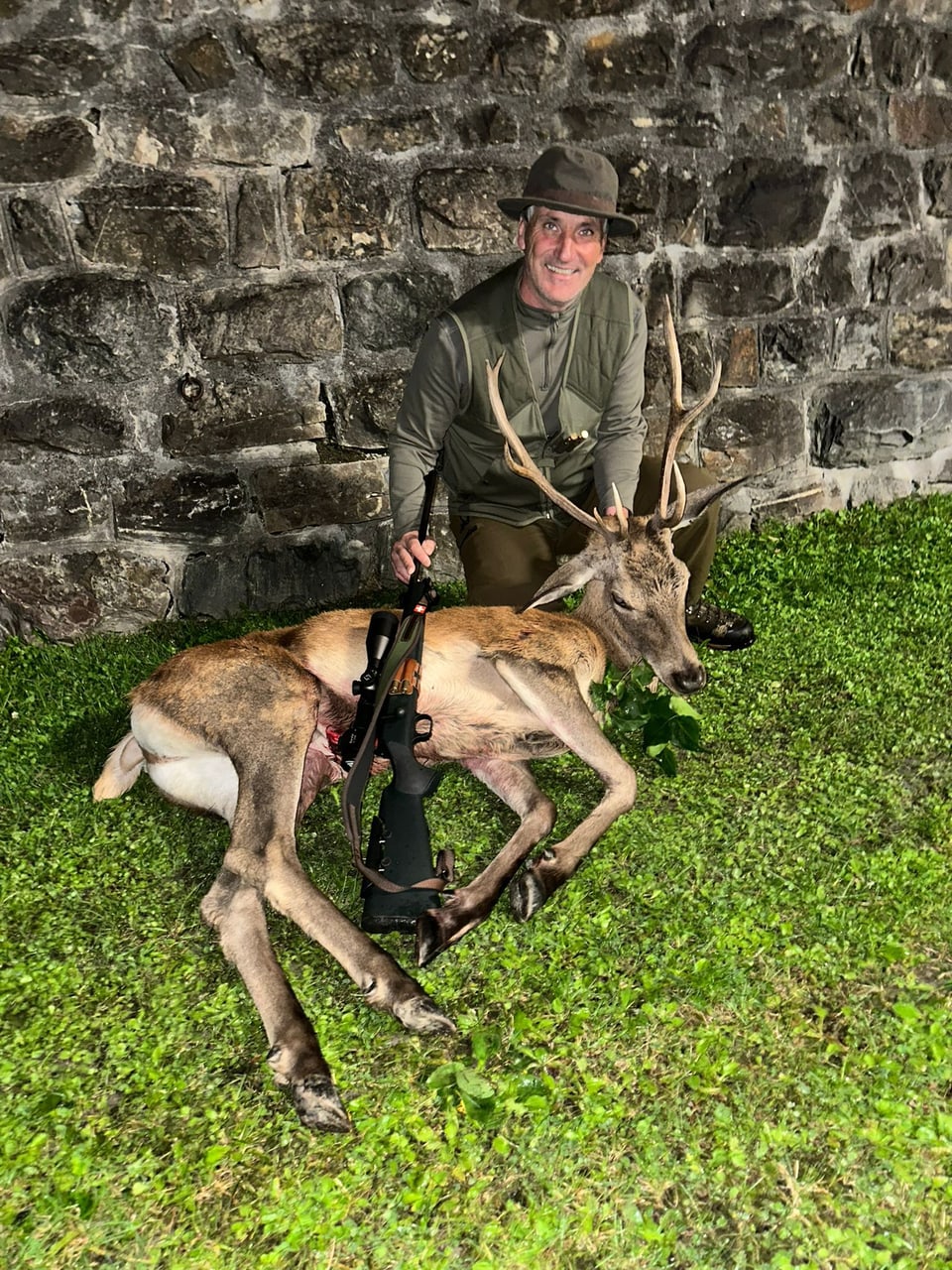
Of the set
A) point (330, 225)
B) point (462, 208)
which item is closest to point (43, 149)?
point (330, 225)

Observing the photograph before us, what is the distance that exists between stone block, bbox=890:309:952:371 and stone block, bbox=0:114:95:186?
459 cm

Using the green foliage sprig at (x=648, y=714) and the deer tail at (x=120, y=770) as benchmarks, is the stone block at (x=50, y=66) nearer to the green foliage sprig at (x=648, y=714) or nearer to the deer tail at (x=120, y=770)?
the deer tail at (x=120, y=770)

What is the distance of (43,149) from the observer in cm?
424

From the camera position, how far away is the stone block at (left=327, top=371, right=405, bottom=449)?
495 cm

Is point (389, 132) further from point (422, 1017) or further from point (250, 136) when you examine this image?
point (422, 1017)

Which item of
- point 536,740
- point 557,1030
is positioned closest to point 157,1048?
point 557,1030

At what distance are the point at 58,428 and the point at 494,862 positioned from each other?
9.84 feet

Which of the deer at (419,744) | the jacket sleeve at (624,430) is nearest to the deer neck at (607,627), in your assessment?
the deer at (419,744)

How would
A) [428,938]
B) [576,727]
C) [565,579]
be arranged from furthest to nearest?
[565,579] < [576,727] < [428,938]

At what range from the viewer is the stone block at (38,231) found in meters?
4.30

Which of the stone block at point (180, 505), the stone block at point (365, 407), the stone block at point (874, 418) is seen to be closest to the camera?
the stone block at point (180, 505)

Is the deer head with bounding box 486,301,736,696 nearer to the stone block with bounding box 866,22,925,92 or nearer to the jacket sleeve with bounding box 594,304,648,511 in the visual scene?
the jacket sleeve with bounding box 594,304,648,511

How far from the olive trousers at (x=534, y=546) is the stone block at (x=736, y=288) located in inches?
45.4

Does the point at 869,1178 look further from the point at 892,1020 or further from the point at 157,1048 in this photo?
the point at 157,1048
